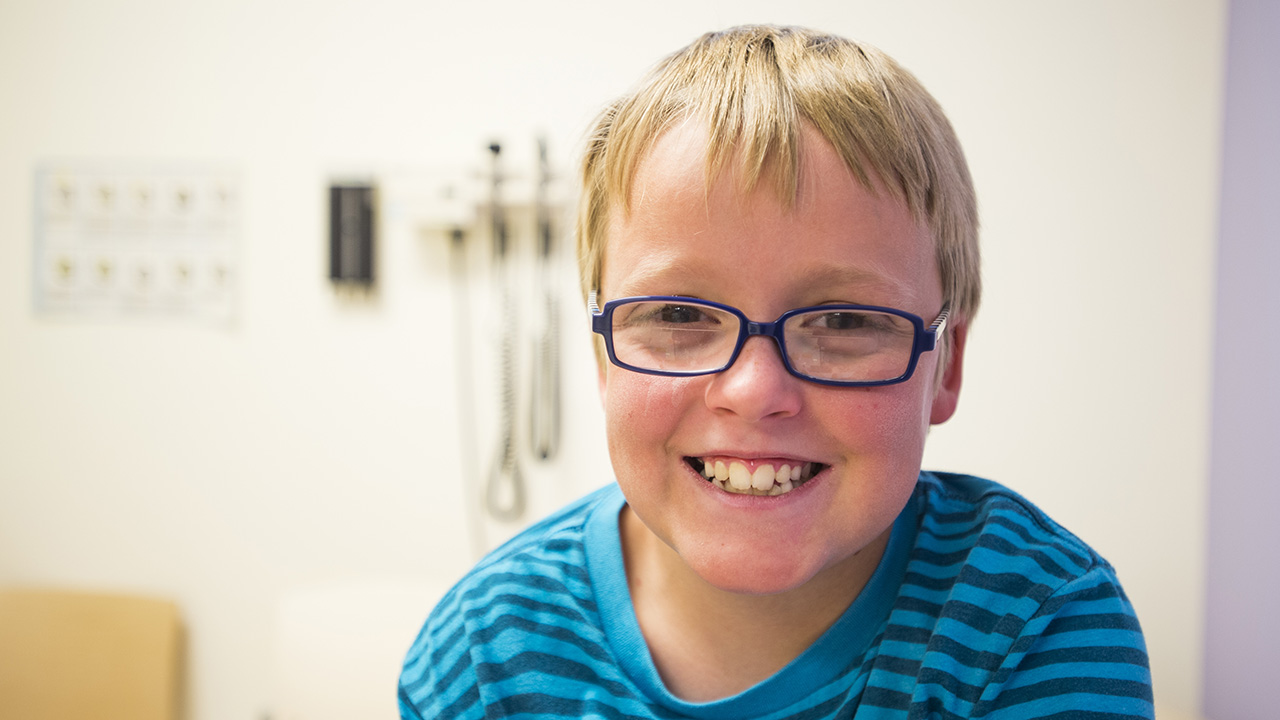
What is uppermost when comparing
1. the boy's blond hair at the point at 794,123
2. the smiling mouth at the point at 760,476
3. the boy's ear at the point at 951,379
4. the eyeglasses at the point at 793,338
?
the boy's blond hair at the point at 794,123

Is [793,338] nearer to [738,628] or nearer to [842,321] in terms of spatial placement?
[842,321]

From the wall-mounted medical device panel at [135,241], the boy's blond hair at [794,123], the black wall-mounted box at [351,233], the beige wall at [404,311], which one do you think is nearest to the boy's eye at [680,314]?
the boy's blond hair at [794,123]

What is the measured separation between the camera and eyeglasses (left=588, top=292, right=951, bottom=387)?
2.06 feet

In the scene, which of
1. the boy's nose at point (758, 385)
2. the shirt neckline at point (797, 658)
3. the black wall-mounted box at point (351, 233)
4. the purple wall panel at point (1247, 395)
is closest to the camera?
the boy's nose at point (758, 385)

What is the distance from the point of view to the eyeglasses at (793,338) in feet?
2.06

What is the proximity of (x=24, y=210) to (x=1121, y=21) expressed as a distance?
304 centimetres

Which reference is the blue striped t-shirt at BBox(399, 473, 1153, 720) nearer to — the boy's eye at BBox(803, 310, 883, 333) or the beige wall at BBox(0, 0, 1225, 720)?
the boy's eye at BBox(803, 310, 883, 333)

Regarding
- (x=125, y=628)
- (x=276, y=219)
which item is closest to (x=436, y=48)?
(x=276, y=219)

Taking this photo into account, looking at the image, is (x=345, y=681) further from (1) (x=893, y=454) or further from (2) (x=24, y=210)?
(2) (x=24, y=210)

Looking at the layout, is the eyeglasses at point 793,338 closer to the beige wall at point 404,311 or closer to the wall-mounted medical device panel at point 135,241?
the beige wall at point 404,311

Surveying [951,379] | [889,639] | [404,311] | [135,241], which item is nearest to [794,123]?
[951,379]

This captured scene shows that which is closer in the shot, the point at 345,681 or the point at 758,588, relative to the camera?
the point at 758,588

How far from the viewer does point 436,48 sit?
6.42 feet

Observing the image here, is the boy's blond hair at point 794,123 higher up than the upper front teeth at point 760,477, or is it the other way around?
the boy's blond hair at point 794,123
